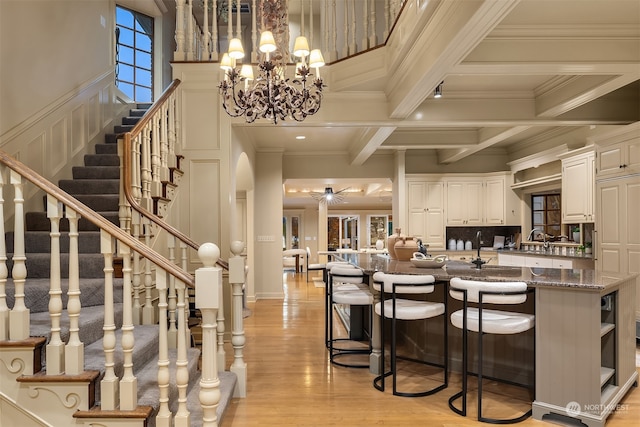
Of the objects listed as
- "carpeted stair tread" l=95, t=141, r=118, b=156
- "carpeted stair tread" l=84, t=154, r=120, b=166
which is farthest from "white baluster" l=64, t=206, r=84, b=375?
"carpeted stair tread" l=95, t=141, r=118, b=156

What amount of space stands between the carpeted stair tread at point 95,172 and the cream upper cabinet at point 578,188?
19.8 feet

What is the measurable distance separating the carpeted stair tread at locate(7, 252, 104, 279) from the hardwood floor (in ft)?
5.17

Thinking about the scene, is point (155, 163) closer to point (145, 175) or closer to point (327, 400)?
point (145, 175)

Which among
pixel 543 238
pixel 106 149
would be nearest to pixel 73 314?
pixel 106 149

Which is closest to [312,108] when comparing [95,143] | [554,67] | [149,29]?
[554,67]

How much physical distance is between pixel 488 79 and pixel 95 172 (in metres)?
4.47

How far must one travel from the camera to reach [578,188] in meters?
5.86

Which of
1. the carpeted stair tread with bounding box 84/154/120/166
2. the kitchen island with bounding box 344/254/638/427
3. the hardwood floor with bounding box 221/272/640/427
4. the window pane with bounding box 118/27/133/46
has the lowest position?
the hardwood floor with bounding box 221/272/640/427

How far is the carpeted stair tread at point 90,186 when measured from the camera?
4.43 meters

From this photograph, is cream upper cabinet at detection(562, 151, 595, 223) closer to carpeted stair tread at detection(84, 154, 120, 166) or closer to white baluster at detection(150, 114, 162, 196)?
white baluster at detection(150, 114, 162, 196)

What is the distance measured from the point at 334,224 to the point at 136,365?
46.7ft

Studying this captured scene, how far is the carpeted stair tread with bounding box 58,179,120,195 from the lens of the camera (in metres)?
4.43

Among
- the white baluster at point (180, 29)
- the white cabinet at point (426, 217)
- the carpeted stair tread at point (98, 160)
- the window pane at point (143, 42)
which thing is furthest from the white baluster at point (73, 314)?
the white cabinet at point (426, 217)

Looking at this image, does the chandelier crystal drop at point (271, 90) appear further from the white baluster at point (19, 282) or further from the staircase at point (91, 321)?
the white baluster at point (19, 282)
